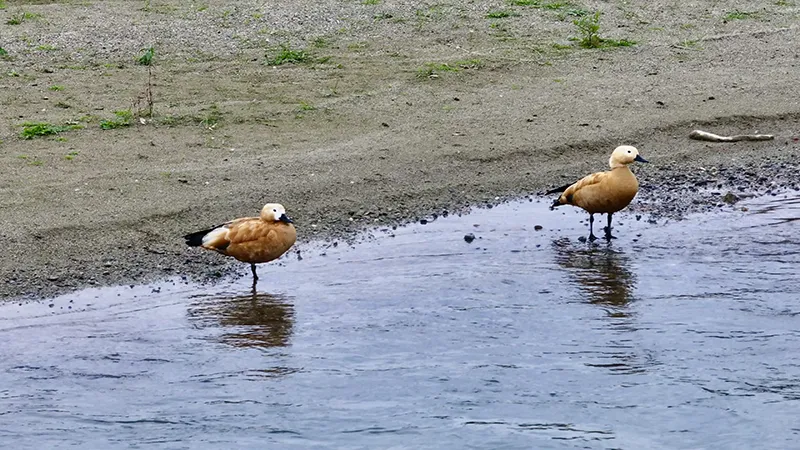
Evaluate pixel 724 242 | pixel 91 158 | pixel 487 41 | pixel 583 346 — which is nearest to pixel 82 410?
pixel 583 346

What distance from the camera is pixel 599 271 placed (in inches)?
416

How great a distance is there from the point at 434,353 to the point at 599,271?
2141 mm

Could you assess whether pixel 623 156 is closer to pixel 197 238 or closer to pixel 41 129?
pixel 197 238

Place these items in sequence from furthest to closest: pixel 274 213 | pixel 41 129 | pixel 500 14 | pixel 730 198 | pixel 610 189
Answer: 1. pixel 500 14
2. pixel 41 129
3. pixel 730 198
4. pixel 610 189
5. pixel 274 213

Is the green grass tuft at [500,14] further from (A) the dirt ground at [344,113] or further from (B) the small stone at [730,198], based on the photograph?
(B) the small stone at [730,198]

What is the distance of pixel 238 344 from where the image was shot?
9.10 meters

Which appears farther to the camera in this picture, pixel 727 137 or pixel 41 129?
pixel 727 137

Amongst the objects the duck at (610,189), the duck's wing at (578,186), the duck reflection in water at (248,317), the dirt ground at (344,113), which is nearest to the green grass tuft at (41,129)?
the dirt ground at (344,113)

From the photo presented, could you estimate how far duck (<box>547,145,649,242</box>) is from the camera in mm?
10992

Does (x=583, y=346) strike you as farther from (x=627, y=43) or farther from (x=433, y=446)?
(x=627, y=43)

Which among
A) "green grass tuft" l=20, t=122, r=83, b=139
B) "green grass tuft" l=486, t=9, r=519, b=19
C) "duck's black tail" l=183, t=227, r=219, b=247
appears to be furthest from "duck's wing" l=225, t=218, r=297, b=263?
"green grass tuft" l=486, t=9, r=519, b=19

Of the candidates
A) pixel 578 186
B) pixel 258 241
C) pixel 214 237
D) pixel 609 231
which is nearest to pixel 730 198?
pixel 609 231

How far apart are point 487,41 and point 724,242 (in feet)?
19.2

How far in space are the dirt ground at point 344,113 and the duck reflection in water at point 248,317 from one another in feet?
2.16
